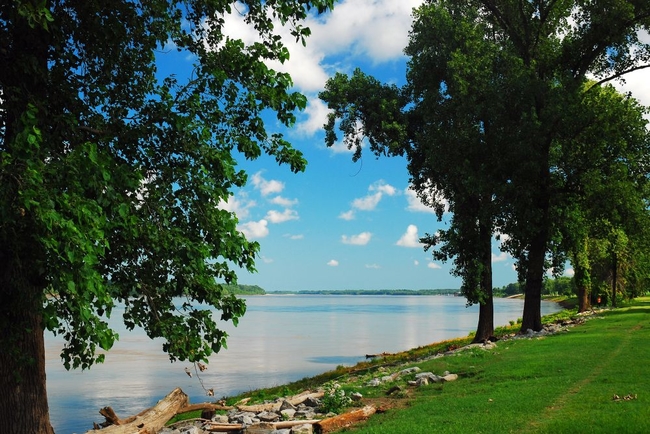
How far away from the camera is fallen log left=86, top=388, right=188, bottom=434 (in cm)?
1379

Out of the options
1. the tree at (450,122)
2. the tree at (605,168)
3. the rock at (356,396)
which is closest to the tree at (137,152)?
the rock at (356,396)

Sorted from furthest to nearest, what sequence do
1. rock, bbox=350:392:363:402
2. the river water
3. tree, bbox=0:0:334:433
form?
1. the river water
2. rock, bbox=350:392:363:402
3. tree, bbox=0:0:334:433

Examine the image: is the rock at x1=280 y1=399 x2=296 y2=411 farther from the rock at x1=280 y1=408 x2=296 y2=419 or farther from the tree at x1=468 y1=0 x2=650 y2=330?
the tree at x1=468 y1=0 x2=650 y2=330

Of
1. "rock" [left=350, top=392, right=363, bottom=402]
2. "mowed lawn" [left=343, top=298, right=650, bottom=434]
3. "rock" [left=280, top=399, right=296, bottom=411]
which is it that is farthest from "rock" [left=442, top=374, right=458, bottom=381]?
"rock" [left=280, top=399, right=296, bottom=411]

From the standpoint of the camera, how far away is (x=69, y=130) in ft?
38.2

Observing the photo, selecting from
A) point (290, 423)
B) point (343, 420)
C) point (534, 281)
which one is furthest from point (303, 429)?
point (534, 281)

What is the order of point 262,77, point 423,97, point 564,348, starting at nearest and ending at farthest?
point 262,77
point 564,348
point 423,97

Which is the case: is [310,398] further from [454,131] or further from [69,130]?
[454,131]

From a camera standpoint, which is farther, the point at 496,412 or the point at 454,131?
the point at 454,131

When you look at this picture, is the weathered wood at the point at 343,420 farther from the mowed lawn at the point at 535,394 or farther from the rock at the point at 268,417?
the rock at the point at 268,417

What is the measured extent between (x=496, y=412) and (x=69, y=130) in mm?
10729

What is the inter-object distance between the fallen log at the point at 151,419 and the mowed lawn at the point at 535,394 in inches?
207

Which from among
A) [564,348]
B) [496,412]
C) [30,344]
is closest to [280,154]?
[30,344]

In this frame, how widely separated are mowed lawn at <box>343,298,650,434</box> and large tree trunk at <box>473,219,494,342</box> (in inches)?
293
